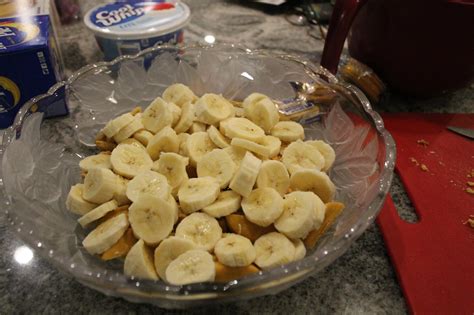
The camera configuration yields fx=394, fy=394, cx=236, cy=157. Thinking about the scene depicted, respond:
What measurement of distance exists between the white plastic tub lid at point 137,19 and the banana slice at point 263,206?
2.09 feet

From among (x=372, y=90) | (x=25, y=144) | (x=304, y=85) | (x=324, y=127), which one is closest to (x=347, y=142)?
(x=324, y=127)

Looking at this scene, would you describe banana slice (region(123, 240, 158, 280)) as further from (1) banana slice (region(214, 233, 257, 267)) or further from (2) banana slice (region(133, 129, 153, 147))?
(2) banana slice (region(133, 129, 153, 147))

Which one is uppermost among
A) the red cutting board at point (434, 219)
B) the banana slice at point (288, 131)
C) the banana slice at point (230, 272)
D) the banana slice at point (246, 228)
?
the banana slice at point (288, 131)

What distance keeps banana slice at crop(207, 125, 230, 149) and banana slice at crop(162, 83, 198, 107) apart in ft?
0.39

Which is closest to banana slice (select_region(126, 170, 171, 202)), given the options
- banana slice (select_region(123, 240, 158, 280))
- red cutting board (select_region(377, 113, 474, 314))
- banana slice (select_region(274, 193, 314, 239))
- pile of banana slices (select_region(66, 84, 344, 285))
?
pile of banana slices (select_region(66, 84, 344, 285))

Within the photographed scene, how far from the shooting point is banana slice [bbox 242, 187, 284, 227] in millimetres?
664

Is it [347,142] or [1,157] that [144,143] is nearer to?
[1,157]

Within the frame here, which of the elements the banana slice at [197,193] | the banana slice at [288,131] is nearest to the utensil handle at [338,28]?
the banana slice at [288,131]

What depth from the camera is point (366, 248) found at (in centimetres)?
75

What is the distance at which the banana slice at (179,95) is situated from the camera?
0.92 m

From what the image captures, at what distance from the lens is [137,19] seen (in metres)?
1.15

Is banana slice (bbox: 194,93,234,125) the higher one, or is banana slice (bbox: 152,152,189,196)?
banana slice (bbox: 194,93,234,125)

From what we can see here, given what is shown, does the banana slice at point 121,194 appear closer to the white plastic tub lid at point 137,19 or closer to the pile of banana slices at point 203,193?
the pile of banana slices at point 203,193

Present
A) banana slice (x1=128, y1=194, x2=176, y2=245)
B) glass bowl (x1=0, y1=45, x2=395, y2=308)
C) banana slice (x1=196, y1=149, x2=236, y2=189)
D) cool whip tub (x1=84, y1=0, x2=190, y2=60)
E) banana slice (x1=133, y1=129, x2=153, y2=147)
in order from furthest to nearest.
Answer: cool whip tub (x1=84, y1=0, x2=190, y2=60)
banana slice (x1=133, y1=129, x2=153, y2=147)
banana slice (x1=196, y1=149, x2=236, y2=189)
banana slice (x1=128, y1=194, x2=176, y2=245)
glass bowl (x1=0, y1=45, x2=395, y2=308)
